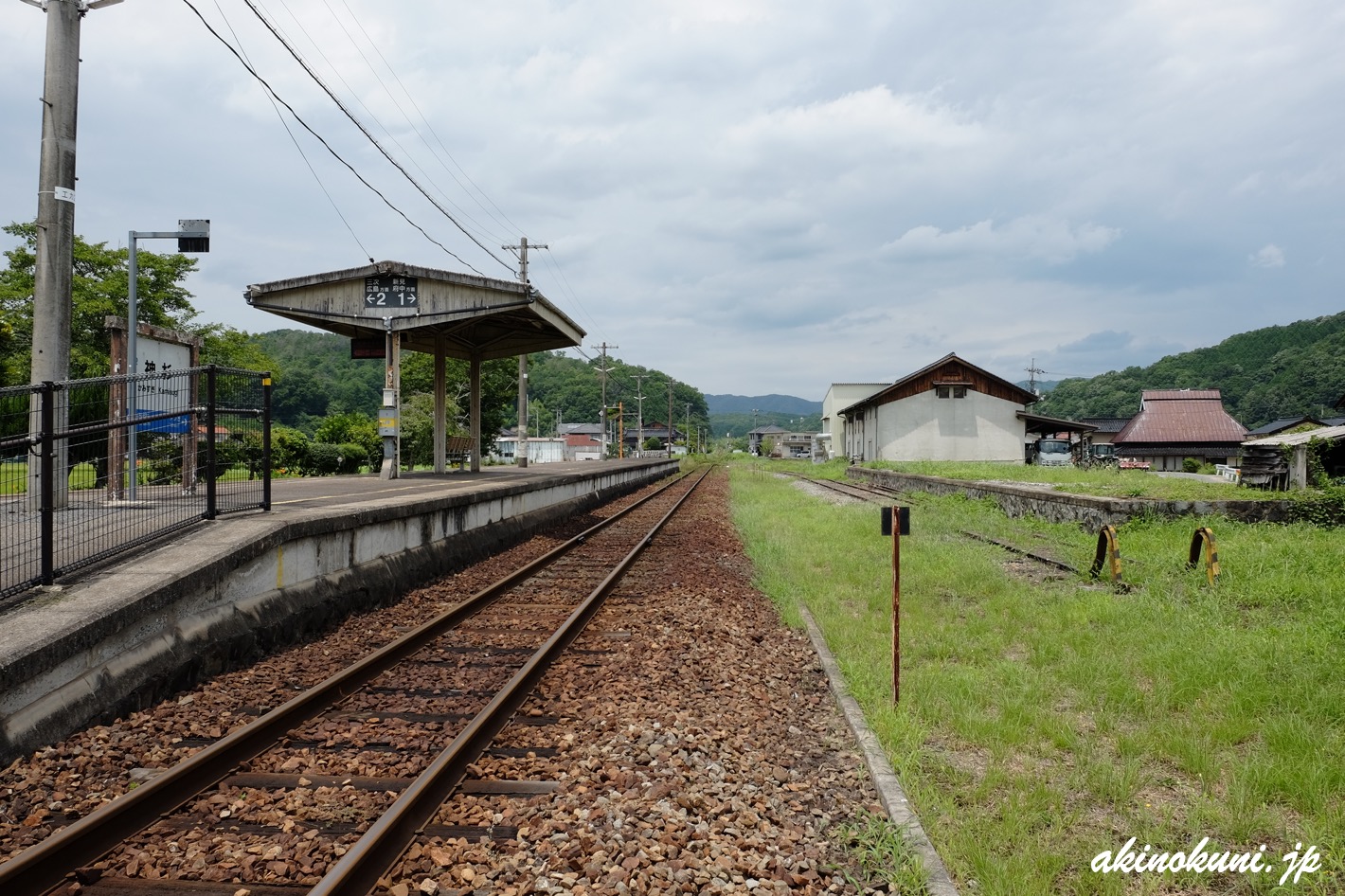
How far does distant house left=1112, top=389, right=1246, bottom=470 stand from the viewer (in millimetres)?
48969

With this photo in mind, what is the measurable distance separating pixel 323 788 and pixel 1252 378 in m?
111

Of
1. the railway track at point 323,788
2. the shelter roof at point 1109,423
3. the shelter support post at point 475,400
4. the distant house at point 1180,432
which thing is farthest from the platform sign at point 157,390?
the shelter roof at point 1109,423

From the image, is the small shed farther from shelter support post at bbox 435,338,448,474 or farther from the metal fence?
the metal fence

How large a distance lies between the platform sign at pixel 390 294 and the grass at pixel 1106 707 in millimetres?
8571

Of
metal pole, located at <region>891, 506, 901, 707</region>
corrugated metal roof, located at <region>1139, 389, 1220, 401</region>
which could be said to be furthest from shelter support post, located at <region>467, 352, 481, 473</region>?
corrugated metal roof, located at <region>1139, 389, 1220, 401</region>

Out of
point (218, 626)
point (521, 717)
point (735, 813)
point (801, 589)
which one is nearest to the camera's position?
point (735, 813)

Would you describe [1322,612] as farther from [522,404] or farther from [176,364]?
[522,404]

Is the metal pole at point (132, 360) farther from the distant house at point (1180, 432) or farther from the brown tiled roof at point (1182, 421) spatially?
the brown tiled roof at point (1182, 421)

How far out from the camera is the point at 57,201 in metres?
7.50

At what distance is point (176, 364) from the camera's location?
10.2 metres

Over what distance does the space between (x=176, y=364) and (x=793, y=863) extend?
10.1 m

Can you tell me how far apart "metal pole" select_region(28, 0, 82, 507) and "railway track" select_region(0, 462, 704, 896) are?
13.5 ft

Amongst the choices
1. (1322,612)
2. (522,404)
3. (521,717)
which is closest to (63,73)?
(521,717)

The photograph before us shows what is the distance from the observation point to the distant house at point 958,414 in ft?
136
